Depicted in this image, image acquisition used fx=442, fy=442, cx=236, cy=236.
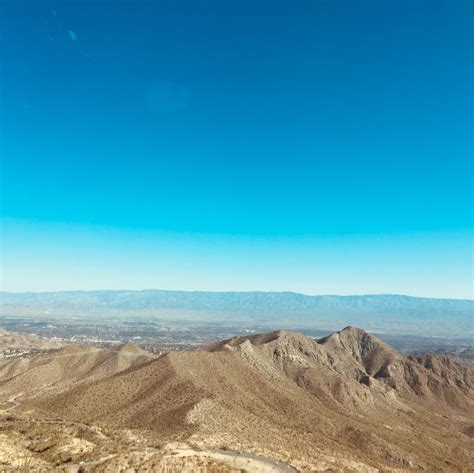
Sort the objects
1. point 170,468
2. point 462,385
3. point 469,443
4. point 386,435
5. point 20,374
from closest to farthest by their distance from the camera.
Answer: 1. point 170,468
2. point 386,435
3. point 469,443
4. point 20,374
5. point 462,385

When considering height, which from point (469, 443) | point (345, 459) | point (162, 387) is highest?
point (162, 387)

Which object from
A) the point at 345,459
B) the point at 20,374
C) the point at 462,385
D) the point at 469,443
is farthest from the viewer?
the point at 462,385

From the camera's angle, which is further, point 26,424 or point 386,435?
point 386,435

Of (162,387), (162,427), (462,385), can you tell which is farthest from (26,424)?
(462,385)

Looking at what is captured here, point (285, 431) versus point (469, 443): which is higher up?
point (285, 431)

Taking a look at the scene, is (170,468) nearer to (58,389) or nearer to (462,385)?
(58,389)

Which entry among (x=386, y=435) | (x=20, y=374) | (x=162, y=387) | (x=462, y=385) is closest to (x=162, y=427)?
(x=162, y=387)

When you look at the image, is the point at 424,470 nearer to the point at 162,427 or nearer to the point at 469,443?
the point at 469,443
